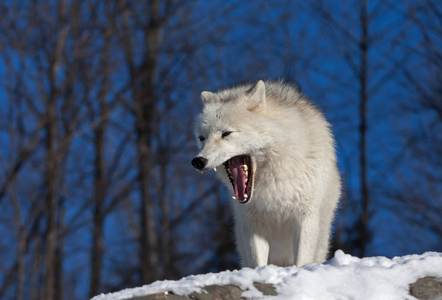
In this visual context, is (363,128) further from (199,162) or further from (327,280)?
(327,280)

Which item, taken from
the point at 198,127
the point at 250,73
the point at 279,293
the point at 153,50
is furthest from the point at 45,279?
the point at 279,293

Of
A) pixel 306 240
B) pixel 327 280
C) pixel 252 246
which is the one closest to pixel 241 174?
pixel 252 246

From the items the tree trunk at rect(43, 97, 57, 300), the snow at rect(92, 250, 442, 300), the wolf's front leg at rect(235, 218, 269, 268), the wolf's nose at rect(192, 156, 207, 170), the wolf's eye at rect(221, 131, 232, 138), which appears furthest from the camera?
the tree trunk at rect(43, 97, 57, 300)

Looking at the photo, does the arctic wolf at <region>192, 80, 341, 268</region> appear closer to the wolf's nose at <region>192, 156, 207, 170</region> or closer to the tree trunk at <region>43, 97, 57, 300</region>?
the wolf's nose at <region>192, 156, 207, 170</region>

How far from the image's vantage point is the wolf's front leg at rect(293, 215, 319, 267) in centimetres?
604

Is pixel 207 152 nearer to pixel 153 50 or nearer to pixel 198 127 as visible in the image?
pixel 198 127

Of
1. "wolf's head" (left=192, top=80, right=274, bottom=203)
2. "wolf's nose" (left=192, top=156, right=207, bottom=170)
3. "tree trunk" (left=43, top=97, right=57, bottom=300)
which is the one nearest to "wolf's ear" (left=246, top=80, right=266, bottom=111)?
"wolf's head" (left=192, top=80, right=274, bottom=203)

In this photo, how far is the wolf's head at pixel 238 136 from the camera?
19.1 ft

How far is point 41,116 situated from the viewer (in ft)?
49.2

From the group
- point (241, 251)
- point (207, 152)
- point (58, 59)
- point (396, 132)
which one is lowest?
point (241, 251)

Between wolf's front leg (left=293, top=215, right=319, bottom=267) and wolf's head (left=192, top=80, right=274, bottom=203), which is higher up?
wolf's head (left=192, top=80, right=274, bottom=203)

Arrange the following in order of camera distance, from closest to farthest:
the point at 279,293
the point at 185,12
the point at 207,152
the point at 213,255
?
the point at 279,293, the point at 207,152, the point at 213,255, the point at 185,12

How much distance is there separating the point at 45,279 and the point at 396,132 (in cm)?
960

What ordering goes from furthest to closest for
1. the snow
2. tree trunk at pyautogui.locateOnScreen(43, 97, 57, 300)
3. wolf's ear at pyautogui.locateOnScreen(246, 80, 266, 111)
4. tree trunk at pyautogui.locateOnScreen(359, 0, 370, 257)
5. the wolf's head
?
tree trunk at pyautogui.locateOnScreen(359, 0, 370, 257)
tree trunk at pyautogui.locateOnScreen(43, 97, 57, 300)
wolf's ear at pyautogui.locateOnScreen(246, 80, 266, 111)
the wolf's head
the snow
